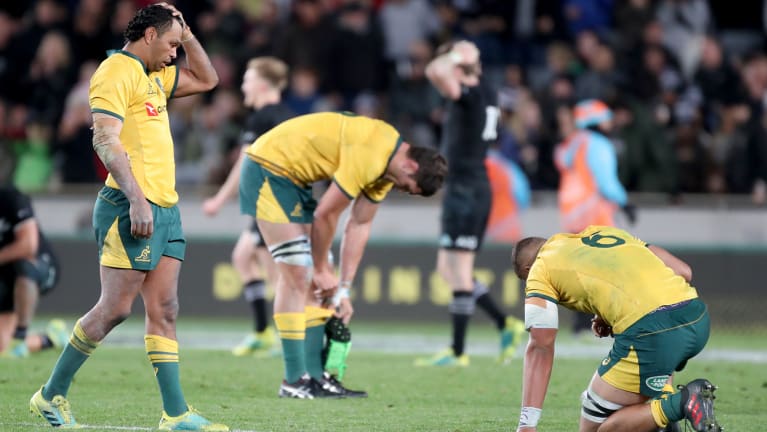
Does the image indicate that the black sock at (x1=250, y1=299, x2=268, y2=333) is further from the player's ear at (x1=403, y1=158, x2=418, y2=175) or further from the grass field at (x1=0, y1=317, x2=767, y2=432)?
the player's ear at (x1=403, y1=158, x2=418, y2=175)

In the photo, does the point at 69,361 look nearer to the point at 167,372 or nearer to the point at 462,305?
the point at 167,372

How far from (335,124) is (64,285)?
8761mm

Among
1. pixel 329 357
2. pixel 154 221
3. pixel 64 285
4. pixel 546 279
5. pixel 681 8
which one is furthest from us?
pixel 681 8

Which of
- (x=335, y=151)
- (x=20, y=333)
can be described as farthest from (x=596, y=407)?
(x=20, y=333)

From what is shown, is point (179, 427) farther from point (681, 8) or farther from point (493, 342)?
point (681, 8)

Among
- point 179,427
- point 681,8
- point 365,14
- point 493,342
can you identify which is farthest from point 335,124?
point 681,8

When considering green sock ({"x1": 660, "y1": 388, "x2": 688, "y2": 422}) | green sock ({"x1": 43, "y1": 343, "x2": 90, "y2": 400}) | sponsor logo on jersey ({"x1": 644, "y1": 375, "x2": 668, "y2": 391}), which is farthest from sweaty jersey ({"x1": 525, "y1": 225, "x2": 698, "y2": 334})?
green sock ({"x1": 43, "y1": 343, "x2": 90, "y2": 400})

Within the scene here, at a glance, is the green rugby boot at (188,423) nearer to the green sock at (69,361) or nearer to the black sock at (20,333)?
the green sock at (69,361)

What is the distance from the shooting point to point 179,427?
722 centimetres

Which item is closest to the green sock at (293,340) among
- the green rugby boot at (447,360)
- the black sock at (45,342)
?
the green rugby boot at (447,360)

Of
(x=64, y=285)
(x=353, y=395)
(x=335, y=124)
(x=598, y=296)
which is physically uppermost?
(x=335, y=124)

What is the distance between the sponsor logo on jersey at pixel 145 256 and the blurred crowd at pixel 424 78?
9.88 meters

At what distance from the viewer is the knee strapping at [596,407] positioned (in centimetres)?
679

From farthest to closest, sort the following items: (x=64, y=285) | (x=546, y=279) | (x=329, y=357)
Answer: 1. (x=64, y=285)
2. (x=329, y=357)
3. (x=546, y=279)
